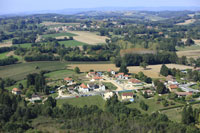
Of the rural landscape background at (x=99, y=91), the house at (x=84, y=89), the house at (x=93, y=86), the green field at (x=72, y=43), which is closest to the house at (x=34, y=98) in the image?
→ the rural landscape background at (x=99, y=91)

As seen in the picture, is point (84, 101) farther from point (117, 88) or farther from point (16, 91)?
point (16, 91)

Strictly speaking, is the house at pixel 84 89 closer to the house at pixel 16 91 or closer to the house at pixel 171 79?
the house at pixel 16 91

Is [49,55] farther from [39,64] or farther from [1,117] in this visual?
[1,117]

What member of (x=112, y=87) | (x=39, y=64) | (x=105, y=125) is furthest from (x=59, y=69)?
(x=105, y=125)

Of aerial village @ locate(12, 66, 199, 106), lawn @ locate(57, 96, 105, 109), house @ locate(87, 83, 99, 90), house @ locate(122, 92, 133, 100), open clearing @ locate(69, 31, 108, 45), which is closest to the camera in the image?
lawn @ locate(57, 96, 105, 109)

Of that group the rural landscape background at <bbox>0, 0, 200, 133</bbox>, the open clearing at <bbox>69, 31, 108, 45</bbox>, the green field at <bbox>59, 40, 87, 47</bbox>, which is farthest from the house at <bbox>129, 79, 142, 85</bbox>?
the open clearing at <bbox>69, 31, 108, 45</bbox>

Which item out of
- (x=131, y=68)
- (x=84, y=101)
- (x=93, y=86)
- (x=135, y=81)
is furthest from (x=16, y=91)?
(x=131, y=68)

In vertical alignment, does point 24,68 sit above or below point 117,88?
above

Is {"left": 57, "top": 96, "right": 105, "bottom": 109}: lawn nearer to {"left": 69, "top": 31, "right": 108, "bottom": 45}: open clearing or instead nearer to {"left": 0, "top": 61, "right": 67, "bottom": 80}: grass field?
{"left": 0, "top": 61, "right": 67, "bottom": 80}: grass field
